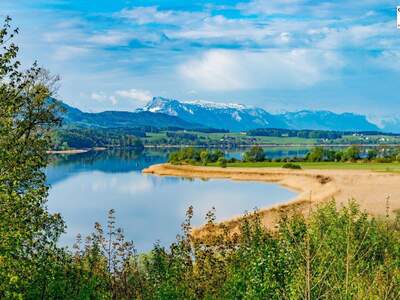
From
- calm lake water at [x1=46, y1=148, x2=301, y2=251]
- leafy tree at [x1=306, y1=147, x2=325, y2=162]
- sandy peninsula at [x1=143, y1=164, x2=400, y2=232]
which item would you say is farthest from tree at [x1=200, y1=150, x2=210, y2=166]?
leafy tree at [x1=306, y1=147, x2=325, y2=162]

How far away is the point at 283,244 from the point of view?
22.5 metres

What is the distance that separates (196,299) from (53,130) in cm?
1452

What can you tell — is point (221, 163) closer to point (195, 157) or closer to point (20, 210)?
point (195, 157)

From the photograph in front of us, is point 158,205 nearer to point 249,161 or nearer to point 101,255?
point 101,255

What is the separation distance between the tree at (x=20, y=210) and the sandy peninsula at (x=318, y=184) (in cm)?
3350

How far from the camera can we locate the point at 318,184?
11681cm

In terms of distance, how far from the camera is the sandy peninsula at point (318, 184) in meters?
75.0

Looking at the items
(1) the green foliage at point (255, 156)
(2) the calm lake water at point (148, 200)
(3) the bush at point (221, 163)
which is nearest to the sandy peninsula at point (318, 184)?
(3) the bush at point (221, 163)

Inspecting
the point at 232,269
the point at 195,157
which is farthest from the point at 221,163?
the point at 232,269

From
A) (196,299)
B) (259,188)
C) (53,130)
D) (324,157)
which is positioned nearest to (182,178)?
(259,188)

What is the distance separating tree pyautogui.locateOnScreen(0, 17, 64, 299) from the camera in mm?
14586

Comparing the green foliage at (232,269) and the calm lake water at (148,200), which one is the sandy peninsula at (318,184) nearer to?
the calm lake water at (148,200)

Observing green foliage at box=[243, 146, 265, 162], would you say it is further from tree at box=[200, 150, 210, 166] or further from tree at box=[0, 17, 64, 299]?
tree at box=[0, 17, 64, 299]

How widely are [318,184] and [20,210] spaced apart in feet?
345
